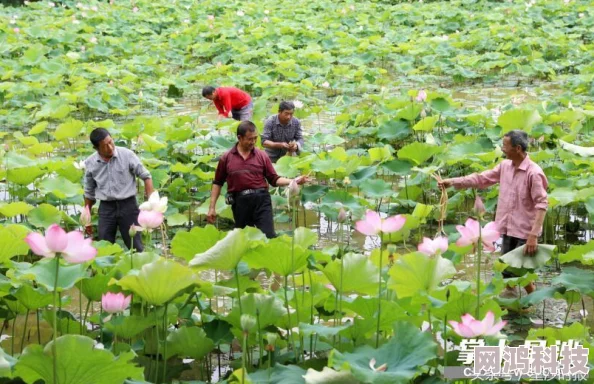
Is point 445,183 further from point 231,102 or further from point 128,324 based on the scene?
point 231,102

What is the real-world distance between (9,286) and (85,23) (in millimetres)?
11586

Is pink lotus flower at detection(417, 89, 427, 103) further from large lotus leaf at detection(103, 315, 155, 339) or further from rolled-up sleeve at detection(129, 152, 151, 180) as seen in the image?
large lotus leaf at detection(103, 315, 155, 339)

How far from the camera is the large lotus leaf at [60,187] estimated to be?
5.34 metres

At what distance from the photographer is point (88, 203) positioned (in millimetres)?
4746

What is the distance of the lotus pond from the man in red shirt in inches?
6.3

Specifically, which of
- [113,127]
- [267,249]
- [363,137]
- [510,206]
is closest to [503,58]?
[363,137]

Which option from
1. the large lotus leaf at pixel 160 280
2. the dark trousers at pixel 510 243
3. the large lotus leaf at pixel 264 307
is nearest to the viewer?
the large lotus leaf at pixel 160 280

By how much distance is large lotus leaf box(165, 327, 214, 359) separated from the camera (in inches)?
124

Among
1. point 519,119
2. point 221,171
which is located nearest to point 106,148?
point 221,171

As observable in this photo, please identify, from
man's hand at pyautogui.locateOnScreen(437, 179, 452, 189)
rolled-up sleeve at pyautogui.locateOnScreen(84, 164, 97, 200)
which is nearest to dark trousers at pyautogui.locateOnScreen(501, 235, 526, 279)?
man's hand at pyautogui.locateOnScreen(437, 179, 452, 189)

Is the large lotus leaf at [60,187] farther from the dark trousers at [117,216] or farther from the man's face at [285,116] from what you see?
the man's face at [285,116]

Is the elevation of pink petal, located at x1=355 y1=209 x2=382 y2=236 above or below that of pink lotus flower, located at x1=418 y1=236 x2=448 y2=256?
above

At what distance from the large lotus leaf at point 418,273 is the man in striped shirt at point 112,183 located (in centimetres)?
A: 197

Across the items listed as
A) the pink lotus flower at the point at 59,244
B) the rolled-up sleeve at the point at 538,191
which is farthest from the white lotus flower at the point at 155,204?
the rolled-up sleeve at the point at 538,191
